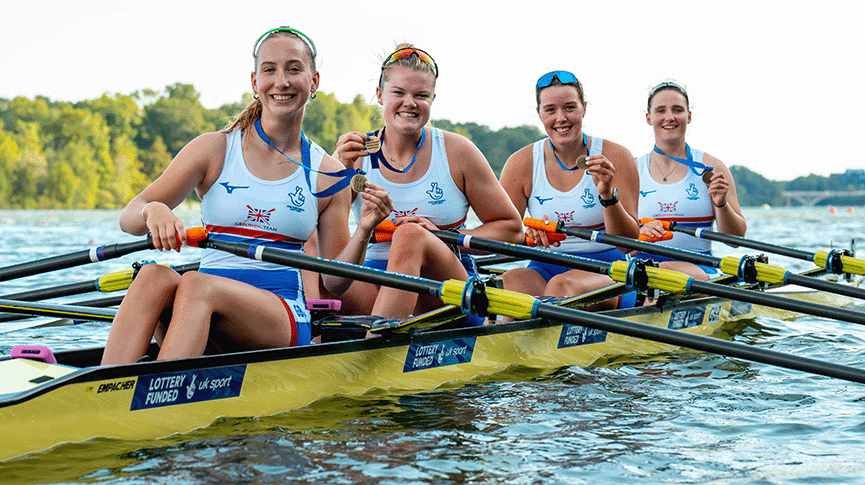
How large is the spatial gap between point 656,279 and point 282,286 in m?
2.20

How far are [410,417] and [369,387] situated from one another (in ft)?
1.07

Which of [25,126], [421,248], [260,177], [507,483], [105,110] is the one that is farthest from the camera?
[105,110]

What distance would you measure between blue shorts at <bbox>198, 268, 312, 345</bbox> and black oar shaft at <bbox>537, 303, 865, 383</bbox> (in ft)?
3.74

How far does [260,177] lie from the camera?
395 cm

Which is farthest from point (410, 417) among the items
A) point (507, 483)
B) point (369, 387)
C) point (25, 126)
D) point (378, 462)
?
point (25, 126)

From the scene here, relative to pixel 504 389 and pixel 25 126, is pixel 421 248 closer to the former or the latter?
pixel 504 389

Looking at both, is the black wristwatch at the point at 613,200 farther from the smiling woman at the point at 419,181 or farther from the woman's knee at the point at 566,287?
the smiling woman at the point at 419,181

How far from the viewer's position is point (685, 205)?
7434 mm

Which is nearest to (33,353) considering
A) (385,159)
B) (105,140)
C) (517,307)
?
(517,307)

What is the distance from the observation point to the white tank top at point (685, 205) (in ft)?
24.3

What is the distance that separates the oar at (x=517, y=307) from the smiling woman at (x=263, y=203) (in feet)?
0.55

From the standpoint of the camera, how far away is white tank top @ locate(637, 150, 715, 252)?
7.41 m

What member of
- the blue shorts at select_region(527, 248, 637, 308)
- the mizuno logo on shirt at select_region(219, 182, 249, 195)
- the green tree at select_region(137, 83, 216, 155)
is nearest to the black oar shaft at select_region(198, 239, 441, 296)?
the mizuno logo on shirt at select_region(219, 182, 249, 195)

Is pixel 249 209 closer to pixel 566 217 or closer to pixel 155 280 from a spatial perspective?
pixel 155 280
